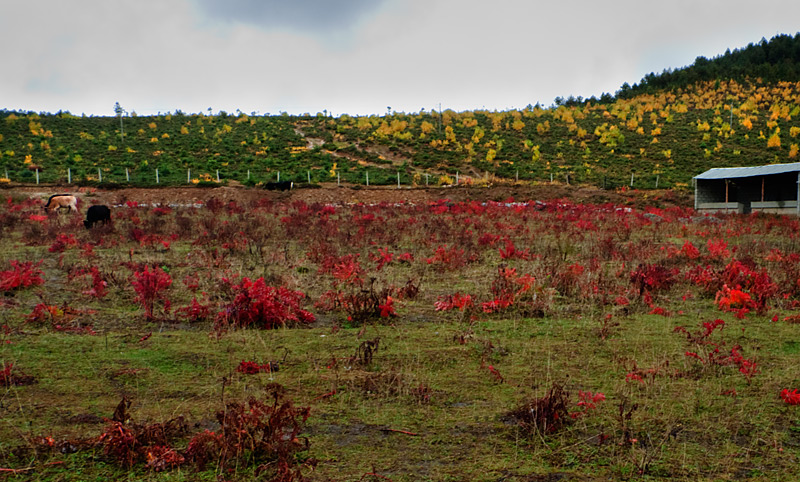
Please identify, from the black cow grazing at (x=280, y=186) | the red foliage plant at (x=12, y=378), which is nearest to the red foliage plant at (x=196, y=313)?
the red foliage plant at (x=12, y=378)

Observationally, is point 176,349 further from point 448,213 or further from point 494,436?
point 448,213

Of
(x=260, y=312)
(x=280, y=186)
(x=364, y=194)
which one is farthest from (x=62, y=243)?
(x=364, y=194)

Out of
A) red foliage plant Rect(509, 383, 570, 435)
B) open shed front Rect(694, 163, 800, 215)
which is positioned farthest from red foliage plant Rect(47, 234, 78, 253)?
open shed front Rect(694, 163, 800, 215)

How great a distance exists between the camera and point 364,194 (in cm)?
3397

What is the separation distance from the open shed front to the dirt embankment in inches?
71.4

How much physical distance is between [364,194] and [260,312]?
90.4 feet

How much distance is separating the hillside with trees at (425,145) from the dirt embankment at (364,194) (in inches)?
95.4

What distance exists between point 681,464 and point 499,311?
4.08 meters

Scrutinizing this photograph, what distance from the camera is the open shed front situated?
81.9 ft

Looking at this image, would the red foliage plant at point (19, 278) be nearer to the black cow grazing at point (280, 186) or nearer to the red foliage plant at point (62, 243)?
the red foliage plant at point (62, 243)

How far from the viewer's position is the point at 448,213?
72.3ft

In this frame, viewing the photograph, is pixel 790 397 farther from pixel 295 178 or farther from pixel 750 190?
pixel 295 178

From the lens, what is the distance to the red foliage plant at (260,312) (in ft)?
21.5

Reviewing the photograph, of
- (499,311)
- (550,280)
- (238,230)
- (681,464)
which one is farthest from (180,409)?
(238,230)
